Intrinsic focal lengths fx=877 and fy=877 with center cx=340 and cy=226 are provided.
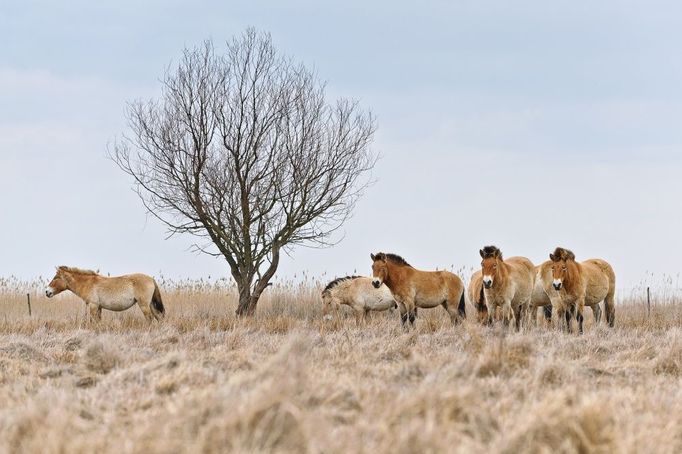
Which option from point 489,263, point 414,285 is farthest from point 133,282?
point 489,263

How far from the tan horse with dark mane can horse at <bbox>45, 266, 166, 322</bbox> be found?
28.8ft

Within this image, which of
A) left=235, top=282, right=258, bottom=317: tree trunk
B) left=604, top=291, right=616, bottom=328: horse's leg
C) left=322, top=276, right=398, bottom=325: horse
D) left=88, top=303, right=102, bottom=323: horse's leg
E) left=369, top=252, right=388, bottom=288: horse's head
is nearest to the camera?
left=369, top=252, right=388, bottom=288: horse's head

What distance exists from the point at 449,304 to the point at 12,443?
584 inches

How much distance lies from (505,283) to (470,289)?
10.4ft

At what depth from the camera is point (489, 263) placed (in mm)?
15719

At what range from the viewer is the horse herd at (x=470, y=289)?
16.2 metres

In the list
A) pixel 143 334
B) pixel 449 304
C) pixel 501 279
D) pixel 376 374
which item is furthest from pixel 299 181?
pixel 376 374

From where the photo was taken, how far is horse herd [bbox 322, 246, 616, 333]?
52.7 feet

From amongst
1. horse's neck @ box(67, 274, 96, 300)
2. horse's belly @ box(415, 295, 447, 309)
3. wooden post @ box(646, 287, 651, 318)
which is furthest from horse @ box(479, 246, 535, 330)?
horse's neck @ box(67, 274, 96, 300)

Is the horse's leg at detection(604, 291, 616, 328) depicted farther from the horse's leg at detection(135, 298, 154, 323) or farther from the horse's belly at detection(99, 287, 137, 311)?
the horse's belly at detection(99, 287, 137, 311)

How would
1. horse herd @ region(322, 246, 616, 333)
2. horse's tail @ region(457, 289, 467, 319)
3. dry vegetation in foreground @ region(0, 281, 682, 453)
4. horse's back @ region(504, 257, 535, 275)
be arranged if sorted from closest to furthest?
dry vegetation in foreground @ region(0, 281, 682, 453) < horse herd @ region(322, 246, 616, 333) < horse's back @ region(504, 257, 535, 275) < horse's tail @ region(457, 289, 467, 319)

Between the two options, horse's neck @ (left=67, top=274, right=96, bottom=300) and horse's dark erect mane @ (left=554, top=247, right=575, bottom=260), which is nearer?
horse's dark erect mane @ (left=554, top=247, right=575, bottom=260)

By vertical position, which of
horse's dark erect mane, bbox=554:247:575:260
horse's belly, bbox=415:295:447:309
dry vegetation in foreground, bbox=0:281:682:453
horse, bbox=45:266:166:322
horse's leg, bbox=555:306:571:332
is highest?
horse's dark erect mane, bbox=554:247:575:260

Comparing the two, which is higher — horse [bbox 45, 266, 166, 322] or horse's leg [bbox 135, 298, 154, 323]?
horse [bbox 45, 266, 166, 322]
